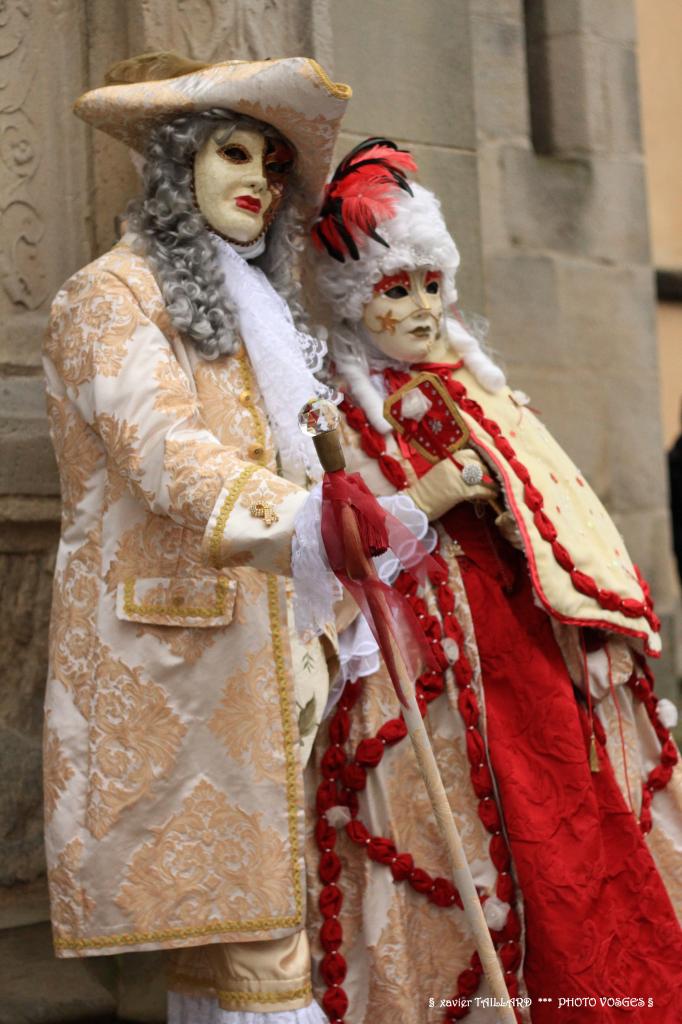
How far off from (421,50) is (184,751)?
2.25 metres

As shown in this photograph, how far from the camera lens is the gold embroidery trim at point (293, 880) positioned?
2816 millimetres

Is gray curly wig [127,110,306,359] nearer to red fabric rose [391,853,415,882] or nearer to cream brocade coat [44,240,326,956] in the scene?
cream brocade coat [44,240,326,956]

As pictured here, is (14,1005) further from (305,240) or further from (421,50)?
(421,50)

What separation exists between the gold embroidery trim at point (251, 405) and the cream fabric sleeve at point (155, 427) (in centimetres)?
11

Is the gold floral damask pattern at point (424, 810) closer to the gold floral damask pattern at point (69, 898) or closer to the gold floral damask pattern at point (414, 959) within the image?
the gold floral damask pattern at point (414, 959)

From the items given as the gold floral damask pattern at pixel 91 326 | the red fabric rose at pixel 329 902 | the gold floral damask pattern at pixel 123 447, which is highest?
the gold floral damask pattern at pixel 91 326

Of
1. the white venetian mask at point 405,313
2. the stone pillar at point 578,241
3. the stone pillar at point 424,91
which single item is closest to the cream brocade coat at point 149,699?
the white venetian mask at point 405,313

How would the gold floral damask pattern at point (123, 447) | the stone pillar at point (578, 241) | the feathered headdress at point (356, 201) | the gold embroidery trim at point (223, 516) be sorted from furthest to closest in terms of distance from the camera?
the stone pillar at point (578, 241) → the feathered headdress at point (356, 201) → the gold floral damask pattern at point (123, 447) → the gold embroidery trim at point (223, 516)

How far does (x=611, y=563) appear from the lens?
→ 3389 millimetres

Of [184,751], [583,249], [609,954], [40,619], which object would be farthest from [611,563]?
[583,249]

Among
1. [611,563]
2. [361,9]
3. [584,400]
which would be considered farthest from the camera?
[584,400]

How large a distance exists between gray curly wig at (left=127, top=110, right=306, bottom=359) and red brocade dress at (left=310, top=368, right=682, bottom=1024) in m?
0.54

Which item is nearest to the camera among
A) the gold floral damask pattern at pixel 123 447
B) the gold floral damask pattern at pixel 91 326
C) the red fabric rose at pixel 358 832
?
the gold floral damask pattern at pixel 123 447

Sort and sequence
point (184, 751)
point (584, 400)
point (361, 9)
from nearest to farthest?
1. point (184, 751)
2. point (361, 9)
3. point (584, 400)
